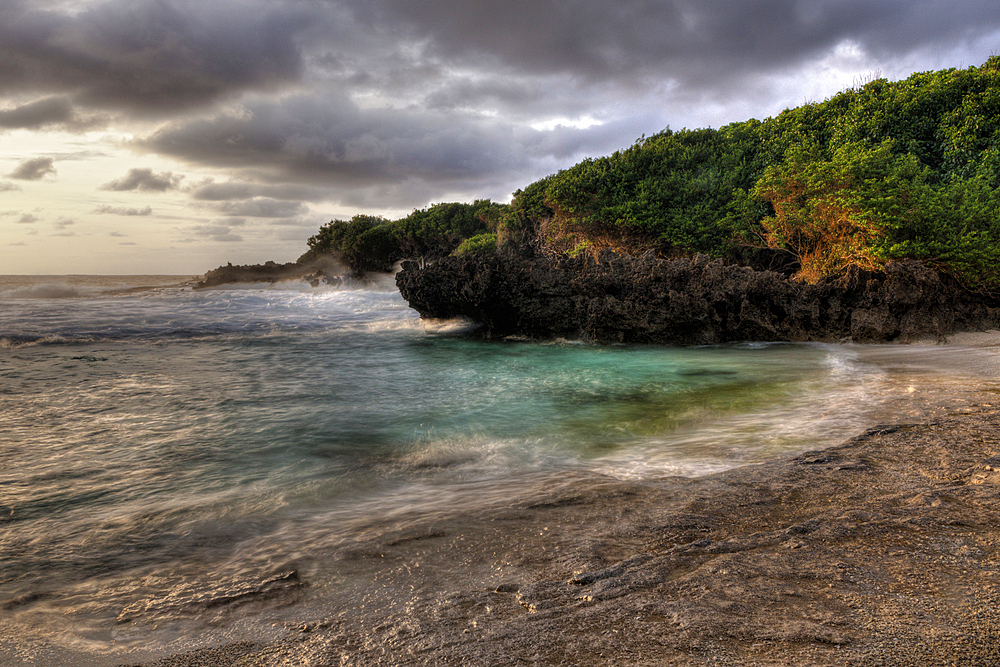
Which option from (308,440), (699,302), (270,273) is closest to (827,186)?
(699,302)

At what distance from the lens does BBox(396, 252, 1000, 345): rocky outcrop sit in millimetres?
14305

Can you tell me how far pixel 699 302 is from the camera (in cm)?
1509

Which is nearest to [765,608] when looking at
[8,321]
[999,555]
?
[999,555]

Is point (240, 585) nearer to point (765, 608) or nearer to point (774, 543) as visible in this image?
point (765, 608)

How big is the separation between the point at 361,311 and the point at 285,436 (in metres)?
22.2

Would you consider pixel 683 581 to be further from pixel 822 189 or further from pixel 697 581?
pixel 822 189

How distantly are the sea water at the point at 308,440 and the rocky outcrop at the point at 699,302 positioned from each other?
3.82ft

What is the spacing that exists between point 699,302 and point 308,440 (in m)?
12.0

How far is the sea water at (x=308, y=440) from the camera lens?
3297 millimetres

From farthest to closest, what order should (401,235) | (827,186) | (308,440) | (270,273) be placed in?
(270,273) < (401,235) < (827,186) < (308,440)

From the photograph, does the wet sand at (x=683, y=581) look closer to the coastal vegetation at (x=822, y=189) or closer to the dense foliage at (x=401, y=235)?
the coastal vegetation at (x=822, y=189)

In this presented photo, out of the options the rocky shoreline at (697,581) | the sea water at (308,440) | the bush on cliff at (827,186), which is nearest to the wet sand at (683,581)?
the rocky shoreline at (697,581)

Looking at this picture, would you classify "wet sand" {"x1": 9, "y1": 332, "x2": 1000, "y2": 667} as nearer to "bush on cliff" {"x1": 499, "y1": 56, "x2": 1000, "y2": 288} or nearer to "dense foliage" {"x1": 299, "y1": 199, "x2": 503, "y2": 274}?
"bush on cliff" {"x1": 499, "y1": 56, "x2": 1000, "y2": 288}

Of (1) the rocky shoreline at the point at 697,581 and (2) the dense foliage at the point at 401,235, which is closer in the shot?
(1) the rocky shoreline at the point at 697,581
